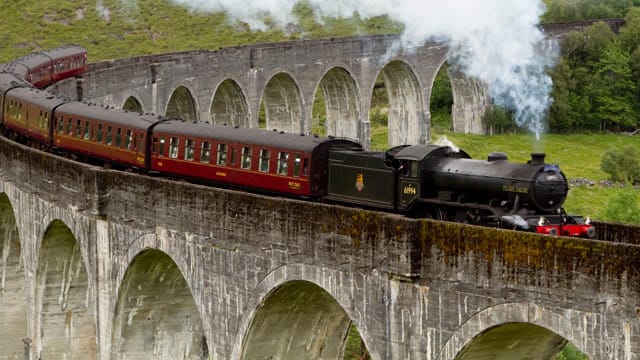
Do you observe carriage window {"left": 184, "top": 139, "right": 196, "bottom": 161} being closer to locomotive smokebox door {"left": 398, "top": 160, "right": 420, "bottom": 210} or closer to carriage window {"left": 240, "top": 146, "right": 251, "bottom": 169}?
carriage window {"left": 240, "top": 146, "right": 251, "bottom": 169}

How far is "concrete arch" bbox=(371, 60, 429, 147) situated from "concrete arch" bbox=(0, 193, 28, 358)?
34823 mm

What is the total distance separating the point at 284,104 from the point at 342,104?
460 cm

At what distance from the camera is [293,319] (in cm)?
2797

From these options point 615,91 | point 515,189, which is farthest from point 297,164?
point 615,91

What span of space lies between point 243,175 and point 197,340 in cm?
422

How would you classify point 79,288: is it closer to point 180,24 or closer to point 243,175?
point 243,175

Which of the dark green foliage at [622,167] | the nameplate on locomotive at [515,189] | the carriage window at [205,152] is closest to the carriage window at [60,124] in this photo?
the carriage window at [205,152]

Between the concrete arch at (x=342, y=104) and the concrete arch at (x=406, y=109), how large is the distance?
3426 mm

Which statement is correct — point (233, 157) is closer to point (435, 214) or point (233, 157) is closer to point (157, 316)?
point (157, 316)

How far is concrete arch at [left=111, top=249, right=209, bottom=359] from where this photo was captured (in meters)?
32.0

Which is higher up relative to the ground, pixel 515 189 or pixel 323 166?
pixel 515 189

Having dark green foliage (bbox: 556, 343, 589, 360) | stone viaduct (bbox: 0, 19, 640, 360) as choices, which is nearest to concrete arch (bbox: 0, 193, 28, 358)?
stone viaduct (bbox: 0, 19, 640, 360)

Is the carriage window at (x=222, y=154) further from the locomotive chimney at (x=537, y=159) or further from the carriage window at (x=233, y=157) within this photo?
the locomotive chimney at (x=537, y=159)

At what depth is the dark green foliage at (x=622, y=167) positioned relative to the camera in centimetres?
6072
